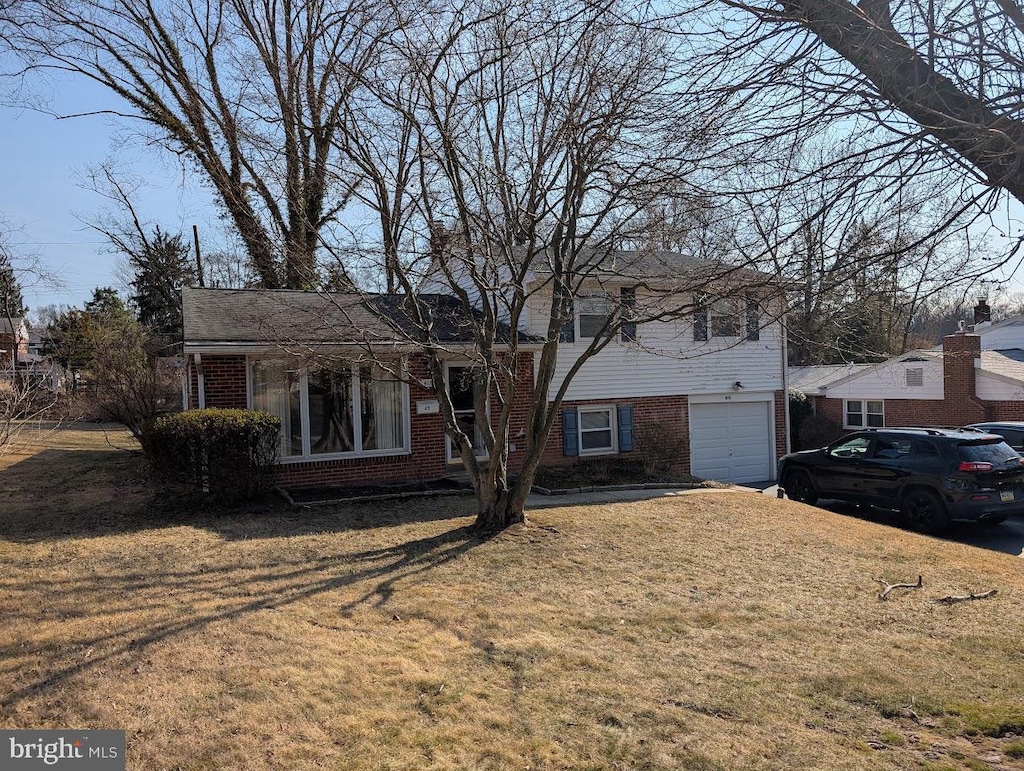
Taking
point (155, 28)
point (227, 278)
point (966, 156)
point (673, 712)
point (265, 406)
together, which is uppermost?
point (155, 28)

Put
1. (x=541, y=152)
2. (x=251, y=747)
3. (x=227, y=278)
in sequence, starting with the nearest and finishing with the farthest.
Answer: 1. (x=251, y=747)
2. (x=541, y=152)
3. (x=227, y=278)

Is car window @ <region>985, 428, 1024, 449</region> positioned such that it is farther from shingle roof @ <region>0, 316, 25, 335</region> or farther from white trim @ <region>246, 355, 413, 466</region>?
shingle roof @ <region>0, 316, 25, 335</region>

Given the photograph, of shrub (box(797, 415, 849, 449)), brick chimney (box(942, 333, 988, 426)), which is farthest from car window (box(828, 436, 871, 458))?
shrub (box(797, 415, 849, 449))

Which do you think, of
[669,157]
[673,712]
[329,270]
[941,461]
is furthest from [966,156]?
[941,461]

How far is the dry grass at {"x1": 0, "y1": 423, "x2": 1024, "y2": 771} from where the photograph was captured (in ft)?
12.2

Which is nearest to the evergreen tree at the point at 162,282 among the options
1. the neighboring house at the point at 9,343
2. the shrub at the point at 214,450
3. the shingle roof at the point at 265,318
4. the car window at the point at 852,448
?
the neighboring house at the point at 9,343

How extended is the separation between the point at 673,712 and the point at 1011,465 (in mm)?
9767

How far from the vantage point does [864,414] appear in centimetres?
2381

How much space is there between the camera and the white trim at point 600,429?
51.4 ft

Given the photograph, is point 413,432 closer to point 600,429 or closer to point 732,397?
point 600,429

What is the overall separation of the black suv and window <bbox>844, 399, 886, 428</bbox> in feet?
39.1

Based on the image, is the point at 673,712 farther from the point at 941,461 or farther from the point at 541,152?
the point at 941,461

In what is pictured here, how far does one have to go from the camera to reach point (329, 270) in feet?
28.9

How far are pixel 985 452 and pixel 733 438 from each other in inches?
267
